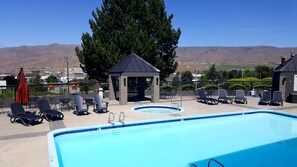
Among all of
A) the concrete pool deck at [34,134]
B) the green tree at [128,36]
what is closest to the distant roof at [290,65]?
the concrete pool deck at [34,134]

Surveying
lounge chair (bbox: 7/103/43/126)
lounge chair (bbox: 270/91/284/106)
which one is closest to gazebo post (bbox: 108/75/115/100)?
lounge chair (bbox: 7/103/43/126)

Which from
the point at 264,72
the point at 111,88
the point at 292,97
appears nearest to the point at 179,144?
the point at 111,88

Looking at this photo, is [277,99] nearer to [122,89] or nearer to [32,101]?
[122,89]

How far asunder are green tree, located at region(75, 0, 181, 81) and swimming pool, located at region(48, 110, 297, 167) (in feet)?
35.4

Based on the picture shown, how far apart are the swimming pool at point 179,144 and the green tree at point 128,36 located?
10.8 m

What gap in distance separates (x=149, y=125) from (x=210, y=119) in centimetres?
378

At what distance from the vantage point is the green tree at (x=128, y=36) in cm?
2136

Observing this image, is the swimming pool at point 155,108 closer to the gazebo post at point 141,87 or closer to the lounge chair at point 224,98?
the gazebo post at point 141,87

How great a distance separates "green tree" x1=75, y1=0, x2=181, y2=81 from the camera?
21.4 metres

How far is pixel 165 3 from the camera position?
23984 millimetres

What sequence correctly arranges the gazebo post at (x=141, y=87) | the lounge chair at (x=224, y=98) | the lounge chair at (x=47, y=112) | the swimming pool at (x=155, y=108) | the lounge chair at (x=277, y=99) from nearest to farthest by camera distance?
the lounge chair at (x=47, y=112) → the swimming pool at (x=155, y=108) → the lounge chair at (x=277, y=99) → the lounge chair at (x=224, y=98) → the gazebo post at (x=141, y=87)

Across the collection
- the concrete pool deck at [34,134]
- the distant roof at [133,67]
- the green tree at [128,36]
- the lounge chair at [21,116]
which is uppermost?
the green tree at [128,36]

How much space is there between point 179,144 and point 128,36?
541 inches

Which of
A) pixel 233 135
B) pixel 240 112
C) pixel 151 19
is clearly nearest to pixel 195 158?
pixel 233 135
